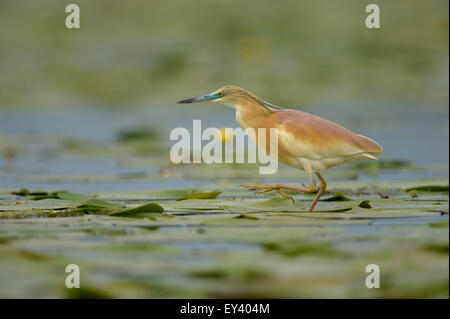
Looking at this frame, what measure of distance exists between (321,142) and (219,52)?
39.8 ft

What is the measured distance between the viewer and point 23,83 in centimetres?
1759

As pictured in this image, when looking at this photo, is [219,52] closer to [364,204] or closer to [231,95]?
[231,95]

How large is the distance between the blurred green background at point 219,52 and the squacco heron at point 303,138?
9.82m

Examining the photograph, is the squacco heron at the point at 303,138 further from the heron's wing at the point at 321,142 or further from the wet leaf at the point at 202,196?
the wet leaf at the point at 202,196

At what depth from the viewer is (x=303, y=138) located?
639 centimetres

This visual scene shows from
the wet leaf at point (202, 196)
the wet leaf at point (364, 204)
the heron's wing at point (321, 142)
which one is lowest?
the wet leaf at point (364, 204)

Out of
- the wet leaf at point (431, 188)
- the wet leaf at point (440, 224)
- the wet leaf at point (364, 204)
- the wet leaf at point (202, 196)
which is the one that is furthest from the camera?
the wet leaf at point (431, 188)

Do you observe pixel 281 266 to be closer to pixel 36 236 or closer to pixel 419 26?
pixel 36 236

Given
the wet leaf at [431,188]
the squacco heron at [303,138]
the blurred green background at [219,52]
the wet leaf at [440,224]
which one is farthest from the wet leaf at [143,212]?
the blurred green background at [219,52]

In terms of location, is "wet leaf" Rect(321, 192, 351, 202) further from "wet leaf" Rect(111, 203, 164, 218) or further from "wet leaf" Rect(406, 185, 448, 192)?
"wet leaf" Rect(111, 203, 164, 218)

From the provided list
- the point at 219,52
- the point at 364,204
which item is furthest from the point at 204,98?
the point at 219,52

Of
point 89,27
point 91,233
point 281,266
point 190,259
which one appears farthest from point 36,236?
point 89,27

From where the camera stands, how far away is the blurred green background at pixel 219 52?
1744cm

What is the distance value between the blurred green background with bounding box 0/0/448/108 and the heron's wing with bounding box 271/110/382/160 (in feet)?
33.1
